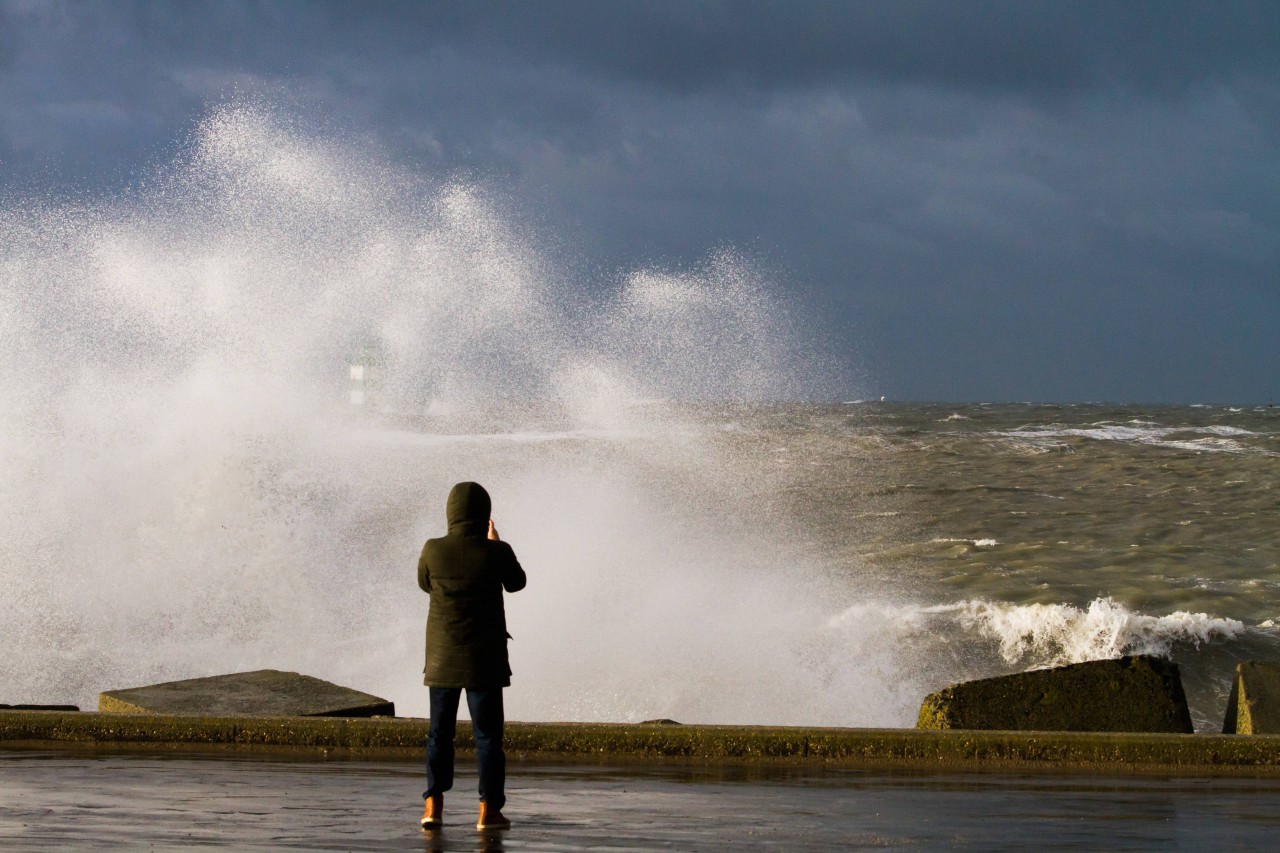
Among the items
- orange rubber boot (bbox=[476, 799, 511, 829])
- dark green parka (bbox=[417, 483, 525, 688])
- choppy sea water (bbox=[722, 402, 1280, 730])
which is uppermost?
choppy sea water (bbox=[722, 402, 1280, 730])

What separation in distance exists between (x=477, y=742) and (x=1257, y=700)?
549 centimetres

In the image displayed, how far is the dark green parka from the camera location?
6039mm

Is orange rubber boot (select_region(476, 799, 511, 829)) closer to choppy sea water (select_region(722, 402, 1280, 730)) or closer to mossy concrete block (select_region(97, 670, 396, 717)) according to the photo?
mossy concrete block (select_region(97, 670, 396, 717))

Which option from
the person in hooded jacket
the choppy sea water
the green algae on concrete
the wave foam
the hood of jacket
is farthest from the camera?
the choppy sea water

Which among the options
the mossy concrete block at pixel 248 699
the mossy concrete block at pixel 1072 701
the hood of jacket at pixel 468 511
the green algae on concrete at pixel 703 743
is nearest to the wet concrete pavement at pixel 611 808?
the green algae on concrete at pixel 703 743

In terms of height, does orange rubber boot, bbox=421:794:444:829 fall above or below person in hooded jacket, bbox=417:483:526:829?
below

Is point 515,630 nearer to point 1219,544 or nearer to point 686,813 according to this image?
point 686,813

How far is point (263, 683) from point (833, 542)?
15113mm

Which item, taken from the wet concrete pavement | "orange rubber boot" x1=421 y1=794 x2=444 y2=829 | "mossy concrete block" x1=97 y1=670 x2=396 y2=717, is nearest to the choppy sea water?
the wet concrete pavement

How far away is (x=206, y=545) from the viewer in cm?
1930

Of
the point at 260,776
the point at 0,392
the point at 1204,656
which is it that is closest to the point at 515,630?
the point at 1204,656

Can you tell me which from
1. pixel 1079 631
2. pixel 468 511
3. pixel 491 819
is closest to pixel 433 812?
pixel 491 819

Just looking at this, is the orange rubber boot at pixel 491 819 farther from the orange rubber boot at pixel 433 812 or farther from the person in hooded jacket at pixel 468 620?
the person in hooded jacket at pixel 468 620

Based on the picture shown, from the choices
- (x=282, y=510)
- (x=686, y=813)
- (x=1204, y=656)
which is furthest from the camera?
(x=282, y=510)
